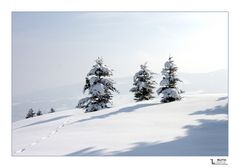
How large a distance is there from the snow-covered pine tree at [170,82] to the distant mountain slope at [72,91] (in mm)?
232

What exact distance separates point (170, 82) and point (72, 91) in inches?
109

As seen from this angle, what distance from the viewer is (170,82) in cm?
916

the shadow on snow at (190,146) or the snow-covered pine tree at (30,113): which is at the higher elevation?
the snow-covered pine tree at (30,113)

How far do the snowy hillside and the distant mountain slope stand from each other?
0.75ft

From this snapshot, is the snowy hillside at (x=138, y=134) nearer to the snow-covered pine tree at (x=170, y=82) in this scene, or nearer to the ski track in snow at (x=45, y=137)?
the ski track in snow at (x=45, y=137)

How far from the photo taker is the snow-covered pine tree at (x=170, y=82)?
7.40 metres

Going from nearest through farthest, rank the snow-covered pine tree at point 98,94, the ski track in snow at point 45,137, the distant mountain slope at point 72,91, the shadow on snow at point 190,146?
1. the shadow on snow at point 190,146
2. the ski track in snow at point 45,137
3. the distant mountain slope at point 72,91
4. the snow-covered pine tree at point 98,94

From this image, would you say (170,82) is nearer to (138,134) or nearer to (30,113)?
(138,134)

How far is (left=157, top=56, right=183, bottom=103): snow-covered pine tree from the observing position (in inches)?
291

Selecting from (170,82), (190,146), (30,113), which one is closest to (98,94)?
(170,82)

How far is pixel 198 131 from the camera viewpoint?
6.61m

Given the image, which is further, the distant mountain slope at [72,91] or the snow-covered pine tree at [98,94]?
the snow-covered pine tree at [98,94]

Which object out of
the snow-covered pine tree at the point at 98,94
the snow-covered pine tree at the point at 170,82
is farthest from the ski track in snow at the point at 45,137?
the snow-covered pine tree at the point at 98,94
